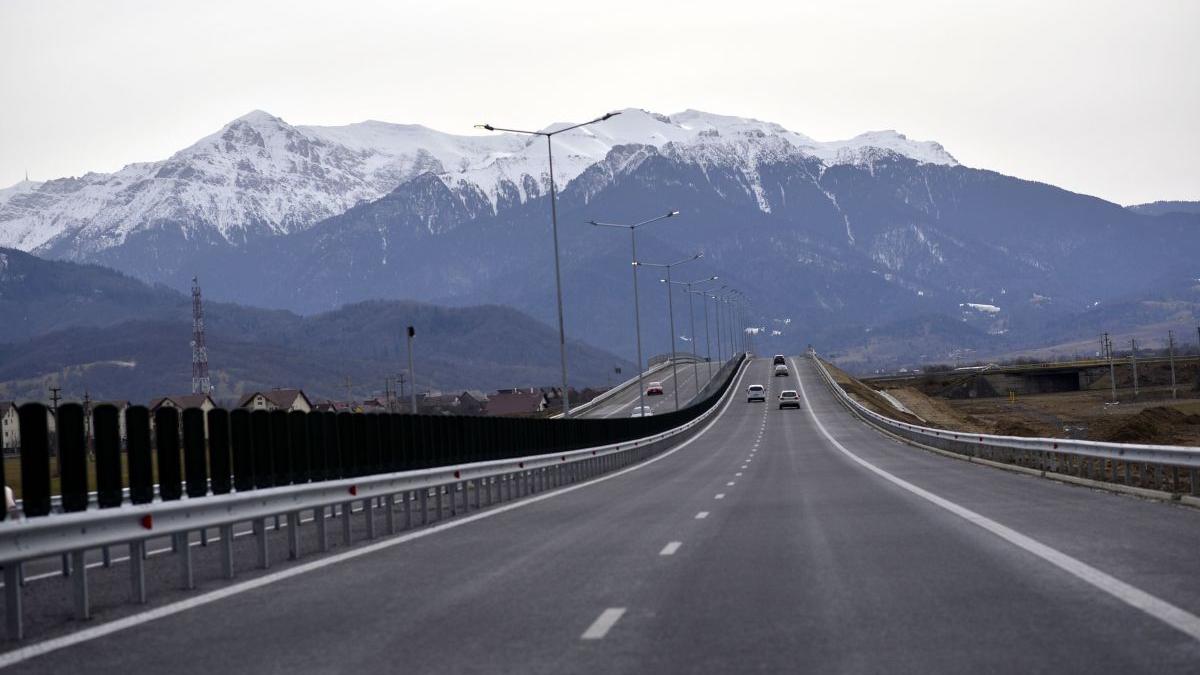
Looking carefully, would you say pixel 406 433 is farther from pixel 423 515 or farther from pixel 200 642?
pixel 200 642

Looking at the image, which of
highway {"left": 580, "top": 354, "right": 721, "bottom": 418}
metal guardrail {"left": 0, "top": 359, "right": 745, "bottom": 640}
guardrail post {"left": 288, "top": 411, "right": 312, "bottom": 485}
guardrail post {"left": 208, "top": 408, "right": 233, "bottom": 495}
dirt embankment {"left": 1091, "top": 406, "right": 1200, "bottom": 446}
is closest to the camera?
metal guardrail {"left": 0, "top": 359, "right": 745, "bottom": 640}

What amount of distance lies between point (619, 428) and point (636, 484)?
2416cm

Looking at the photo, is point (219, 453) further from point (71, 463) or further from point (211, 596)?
point (211, 596)

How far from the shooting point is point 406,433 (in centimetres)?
2830

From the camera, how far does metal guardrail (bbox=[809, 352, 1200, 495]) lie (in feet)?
77.6

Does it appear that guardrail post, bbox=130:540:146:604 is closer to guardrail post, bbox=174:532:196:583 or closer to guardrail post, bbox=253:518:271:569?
guardrail post, bbox=174:532:196:583

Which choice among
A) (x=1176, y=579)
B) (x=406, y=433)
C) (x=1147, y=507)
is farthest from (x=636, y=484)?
(x=1176, y=579)

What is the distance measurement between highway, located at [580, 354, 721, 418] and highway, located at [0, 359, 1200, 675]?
261 feet

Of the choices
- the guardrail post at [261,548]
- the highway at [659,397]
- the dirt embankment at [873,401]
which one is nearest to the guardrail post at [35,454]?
the guardrail post at [261,548]

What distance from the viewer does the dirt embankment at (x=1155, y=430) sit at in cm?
5525

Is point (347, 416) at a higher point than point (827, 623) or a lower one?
higher

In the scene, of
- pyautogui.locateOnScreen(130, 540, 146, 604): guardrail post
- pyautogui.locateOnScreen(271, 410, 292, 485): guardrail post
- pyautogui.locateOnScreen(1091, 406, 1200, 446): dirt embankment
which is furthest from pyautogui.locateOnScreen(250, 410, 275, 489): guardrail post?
pyautogui.locateOnScreen(1091, 406, 1200, 446): dirt embankment

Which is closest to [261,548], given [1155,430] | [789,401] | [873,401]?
[1155,430]

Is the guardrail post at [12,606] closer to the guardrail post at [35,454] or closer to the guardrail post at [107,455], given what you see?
the guardrail post at [35,454]
